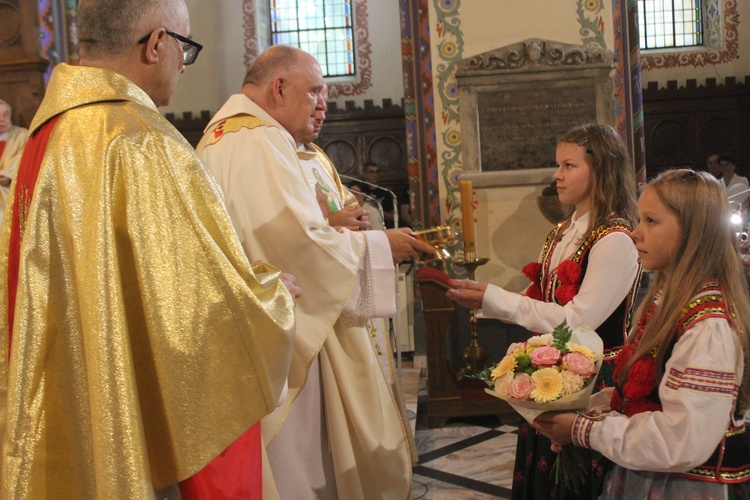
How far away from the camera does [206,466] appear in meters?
1.40

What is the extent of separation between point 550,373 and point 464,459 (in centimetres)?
249

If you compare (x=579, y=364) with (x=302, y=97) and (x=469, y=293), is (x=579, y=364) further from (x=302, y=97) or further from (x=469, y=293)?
(x=302, y=97)

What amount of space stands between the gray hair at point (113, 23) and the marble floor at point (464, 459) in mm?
2629

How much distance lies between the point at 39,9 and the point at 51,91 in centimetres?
533

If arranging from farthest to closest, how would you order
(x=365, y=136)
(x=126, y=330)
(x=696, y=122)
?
(x=365, y=136), (x=696, y=122), (x=126, y=330)

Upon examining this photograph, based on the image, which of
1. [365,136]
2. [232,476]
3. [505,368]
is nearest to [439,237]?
[505,368]

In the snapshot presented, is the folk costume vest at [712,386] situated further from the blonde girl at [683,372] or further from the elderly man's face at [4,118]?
the elderly man's face at [4,118]

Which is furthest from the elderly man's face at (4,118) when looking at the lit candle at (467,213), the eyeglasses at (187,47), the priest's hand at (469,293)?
the eyeglasses at (187,47)

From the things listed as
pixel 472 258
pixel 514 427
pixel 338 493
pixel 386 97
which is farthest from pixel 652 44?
→ pixel 338 493

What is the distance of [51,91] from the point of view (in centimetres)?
152

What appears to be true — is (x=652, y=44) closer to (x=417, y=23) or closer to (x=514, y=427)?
(x=417, y=23)

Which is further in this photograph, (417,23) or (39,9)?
(39,9)

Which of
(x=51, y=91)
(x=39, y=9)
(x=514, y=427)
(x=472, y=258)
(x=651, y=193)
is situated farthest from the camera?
(x=39, y=9)

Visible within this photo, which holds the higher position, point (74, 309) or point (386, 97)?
point (386, 97)
